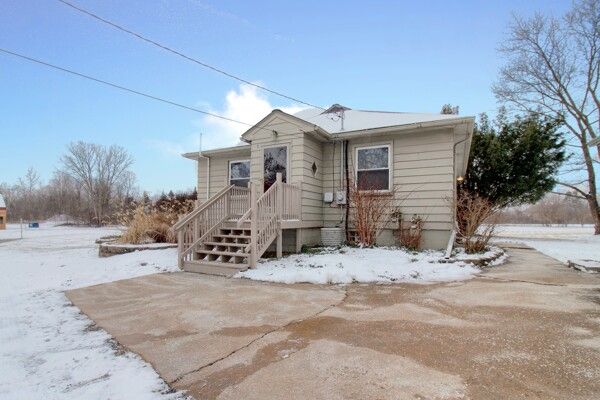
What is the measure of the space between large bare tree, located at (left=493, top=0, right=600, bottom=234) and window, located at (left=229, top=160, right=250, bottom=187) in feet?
58.0

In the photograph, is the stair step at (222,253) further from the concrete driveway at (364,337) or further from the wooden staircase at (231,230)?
the concrete driveway at (364,337)

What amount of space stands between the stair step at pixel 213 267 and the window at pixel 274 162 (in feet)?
10.9

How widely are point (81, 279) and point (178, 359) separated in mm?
4777

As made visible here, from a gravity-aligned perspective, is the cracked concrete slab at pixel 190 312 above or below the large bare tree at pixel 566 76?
below

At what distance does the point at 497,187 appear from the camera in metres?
14.5

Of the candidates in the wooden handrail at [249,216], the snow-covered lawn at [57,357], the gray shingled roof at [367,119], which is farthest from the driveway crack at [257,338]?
the gray shingled roof at [367,119]

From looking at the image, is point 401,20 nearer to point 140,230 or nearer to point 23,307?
point 140,230

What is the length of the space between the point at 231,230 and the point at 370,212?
11.3 feet

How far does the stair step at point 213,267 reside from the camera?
623cm

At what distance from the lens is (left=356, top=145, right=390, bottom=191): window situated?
28.7 feet

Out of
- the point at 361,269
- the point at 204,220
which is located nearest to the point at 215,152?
the point at 204,220

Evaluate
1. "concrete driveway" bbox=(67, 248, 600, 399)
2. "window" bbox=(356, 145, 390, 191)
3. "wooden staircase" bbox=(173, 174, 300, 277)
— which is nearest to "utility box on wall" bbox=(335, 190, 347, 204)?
"window" bbox=(356, 145, 390, 191)

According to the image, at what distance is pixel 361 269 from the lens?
600cm

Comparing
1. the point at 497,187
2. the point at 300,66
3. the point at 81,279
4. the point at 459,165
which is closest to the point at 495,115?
the point at 497,187
